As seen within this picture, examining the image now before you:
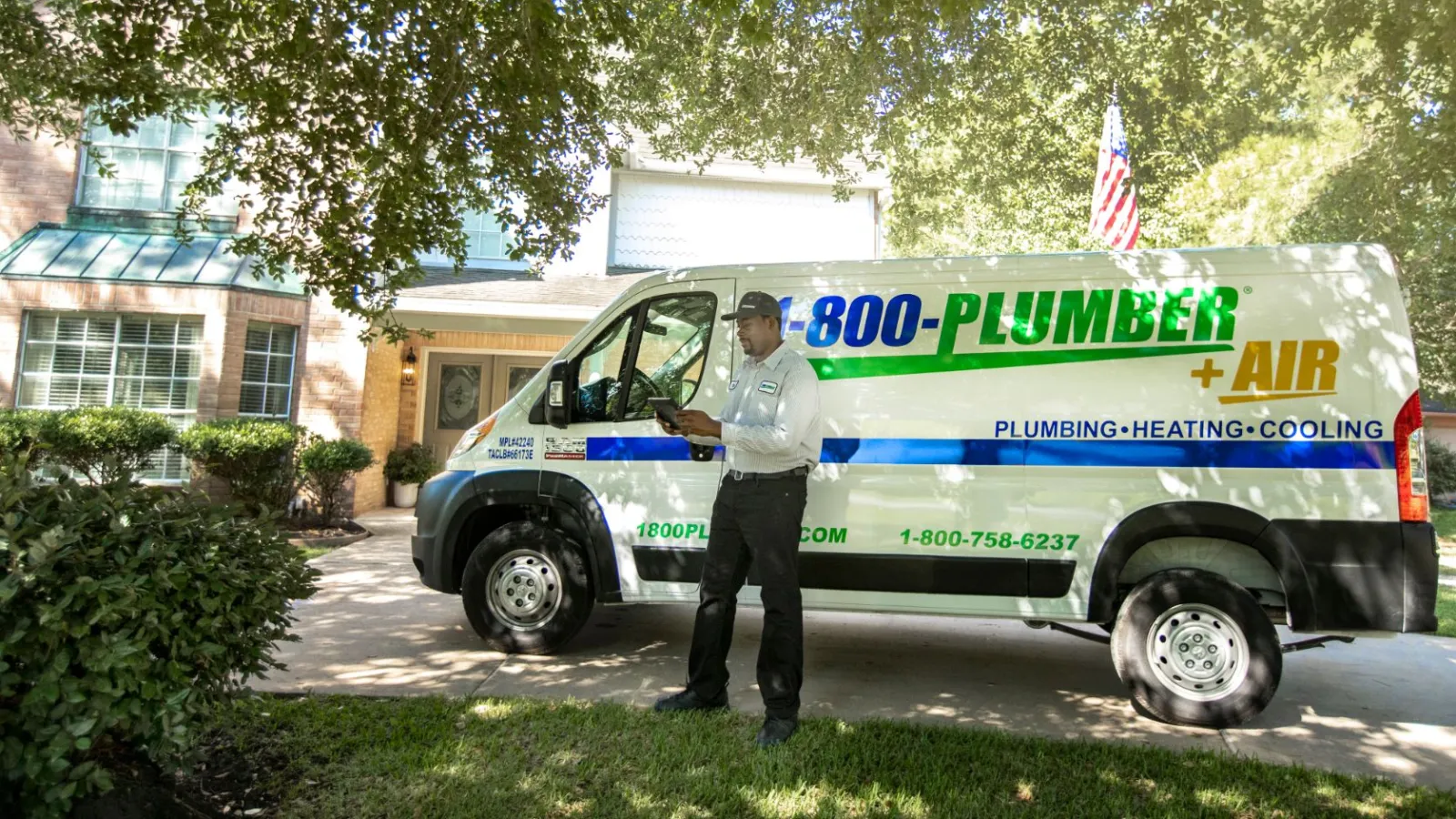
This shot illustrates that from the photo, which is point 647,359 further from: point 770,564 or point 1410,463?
point 1410,463

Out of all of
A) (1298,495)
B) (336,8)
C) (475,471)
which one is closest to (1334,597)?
(1298,495)

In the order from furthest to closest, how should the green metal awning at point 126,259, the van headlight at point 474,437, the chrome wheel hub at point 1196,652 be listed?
the green metal awning at point 126,259
the van headlight at point 474,437
the chrome wheel hub at point 1196,652

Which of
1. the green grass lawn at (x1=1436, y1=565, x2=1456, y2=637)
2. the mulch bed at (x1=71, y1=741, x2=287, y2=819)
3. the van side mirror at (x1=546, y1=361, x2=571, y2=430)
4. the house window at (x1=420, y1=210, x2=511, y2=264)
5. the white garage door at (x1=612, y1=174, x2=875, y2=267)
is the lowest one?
the mulch bed at (x1=71, y1=741, x2=287, y2=819)

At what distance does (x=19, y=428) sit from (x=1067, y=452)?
35.7 feet

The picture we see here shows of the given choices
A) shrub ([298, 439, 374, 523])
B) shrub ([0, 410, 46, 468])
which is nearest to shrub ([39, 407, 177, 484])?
shrub ([0, 410, 46, 468])

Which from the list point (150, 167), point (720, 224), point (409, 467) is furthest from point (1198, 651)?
point (150, 167)

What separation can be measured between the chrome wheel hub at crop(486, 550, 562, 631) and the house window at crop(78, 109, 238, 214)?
9.40 meters

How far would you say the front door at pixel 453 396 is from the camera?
→ 47.3ft

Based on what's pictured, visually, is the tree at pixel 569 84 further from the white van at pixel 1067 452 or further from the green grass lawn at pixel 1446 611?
the green grass lawn at pixel 1446 611

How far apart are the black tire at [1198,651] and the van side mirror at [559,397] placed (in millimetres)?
3328

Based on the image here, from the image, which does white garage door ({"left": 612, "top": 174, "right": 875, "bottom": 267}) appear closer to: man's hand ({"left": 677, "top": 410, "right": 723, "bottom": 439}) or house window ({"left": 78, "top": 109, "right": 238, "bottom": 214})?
house window ({"left": 78, "top": 109, "right": 238, "bottom": 214})

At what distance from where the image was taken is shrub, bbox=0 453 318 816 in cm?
250

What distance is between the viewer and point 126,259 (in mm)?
11523

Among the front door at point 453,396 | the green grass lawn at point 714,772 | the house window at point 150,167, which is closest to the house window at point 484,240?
the front door at point 453,396
